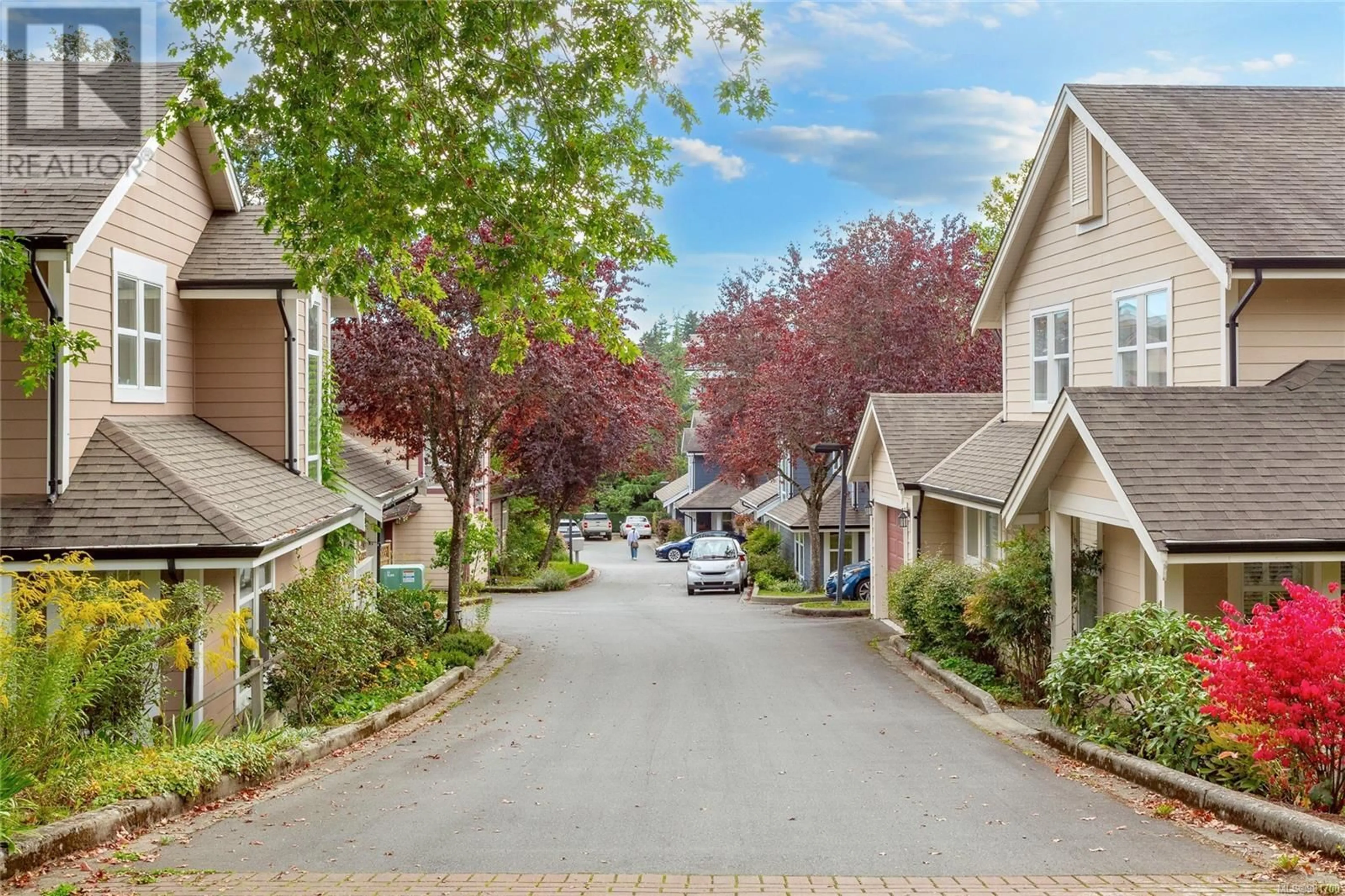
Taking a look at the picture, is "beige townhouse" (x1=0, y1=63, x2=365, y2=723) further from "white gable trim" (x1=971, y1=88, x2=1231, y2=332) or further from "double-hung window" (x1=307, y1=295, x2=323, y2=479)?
"white gable trim" (x1=971, y1=88, x2=1231, y2=332)

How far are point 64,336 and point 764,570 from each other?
35.5 meters

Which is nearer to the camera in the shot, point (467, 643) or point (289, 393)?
point (289, 393)

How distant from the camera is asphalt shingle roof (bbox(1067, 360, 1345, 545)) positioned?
11352 millimetres

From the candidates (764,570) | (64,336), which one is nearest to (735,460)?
(764,570)

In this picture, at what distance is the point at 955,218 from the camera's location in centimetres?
3419

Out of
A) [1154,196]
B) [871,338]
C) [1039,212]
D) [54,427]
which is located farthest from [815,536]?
[54,427]

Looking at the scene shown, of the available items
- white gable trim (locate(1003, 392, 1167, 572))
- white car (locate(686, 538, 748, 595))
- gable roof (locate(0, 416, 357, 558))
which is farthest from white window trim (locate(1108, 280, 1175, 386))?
white car (locate(686, 538, 748, 595))

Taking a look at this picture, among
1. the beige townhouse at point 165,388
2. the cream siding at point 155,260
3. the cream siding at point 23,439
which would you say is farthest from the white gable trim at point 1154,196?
the cream siding at point 23,439

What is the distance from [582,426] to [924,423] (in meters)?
9.85

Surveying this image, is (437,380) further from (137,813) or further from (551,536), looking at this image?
(551,536)

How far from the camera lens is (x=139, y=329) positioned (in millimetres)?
14109

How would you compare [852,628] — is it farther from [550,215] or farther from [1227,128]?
[550,215]

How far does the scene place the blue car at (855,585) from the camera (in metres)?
34.0

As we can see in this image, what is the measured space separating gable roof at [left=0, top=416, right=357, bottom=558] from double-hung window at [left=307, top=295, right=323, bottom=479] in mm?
3448
